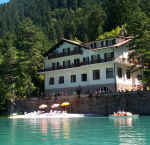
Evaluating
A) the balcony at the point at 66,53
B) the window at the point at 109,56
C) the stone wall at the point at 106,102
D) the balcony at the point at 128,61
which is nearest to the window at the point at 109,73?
the window at the point at 109,56

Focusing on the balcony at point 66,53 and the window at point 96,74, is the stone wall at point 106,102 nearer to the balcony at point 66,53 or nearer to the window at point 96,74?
the window at point 96,74

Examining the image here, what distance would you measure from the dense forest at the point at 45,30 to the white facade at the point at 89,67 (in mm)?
3416

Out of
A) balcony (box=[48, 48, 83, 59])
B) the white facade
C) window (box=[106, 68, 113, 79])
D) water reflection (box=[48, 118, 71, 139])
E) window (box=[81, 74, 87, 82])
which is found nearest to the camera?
water reflection (box=[48, 118, 71, 139])

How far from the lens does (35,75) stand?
63438mm

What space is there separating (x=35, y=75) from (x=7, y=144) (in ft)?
146

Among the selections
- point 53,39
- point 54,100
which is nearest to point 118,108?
point 54,100

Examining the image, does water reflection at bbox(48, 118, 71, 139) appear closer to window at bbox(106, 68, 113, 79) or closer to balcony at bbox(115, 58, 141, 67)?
window at bbox(106, 68, 113, 79)

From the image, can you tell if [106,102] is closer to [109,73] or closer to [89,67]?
[109,73]

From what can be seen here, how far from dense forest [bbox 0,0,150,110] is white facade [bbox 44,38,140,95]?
3.42 metres

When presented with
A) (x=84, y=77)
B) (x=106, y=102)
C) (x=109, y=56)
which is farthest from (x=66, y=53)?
(x=106, y=102)

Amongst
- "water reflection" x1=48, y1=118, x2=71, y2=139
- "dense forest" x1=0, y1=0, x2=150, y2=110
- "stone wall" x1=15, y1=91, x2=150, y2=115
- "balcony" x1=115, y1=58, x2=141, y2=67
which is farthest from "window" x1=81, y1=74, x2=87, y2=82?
"water reflection" x1=48, y1=118, x2=71, y2=139

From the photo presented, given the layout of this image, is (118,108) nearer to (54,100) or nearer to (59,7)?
(54,100)

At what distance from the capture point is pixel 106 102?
1832 inches

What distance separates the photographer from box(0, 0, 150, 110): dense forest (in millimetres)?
53631
